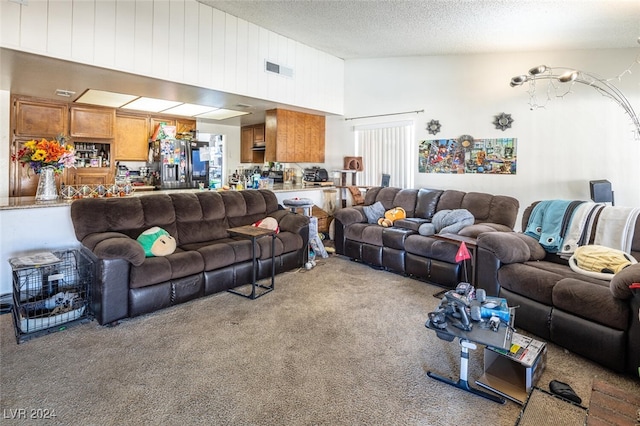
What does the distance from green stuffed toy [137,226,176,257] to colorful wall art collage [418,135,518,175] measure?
3.84 meters

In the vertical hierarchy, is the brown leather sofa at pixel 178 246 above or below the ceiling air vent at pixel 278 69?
below

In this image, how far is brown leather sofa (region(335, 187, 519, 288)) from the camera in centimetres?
381

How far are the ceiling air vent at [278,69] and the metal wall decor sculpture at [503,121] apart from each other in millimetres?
3035

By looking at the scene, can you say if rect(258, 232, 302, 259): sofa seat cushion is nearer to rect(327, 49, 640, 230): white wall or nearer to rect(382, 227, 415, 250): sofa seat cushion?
rect(382, 227, 415, 250): sofa seat cushion

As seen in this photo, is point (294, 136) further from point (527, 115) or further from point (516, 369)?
point (516, 369)

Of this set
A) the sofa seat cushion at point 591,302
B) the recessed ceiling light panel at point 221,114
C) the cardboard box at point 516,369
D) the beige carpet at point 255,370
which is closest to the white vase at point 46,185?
the beige carpet at point 255,370

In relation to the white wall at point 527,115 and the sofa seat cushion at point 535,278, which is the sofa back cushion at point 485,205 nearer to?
the white wall at point 527,115

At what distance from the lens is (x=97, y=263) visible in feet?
9.12

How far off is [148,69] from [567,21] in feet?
14.0

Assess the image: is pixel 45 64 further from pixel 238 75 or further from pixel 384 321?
pixel 384 321

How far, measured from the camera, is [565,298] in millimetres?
2385

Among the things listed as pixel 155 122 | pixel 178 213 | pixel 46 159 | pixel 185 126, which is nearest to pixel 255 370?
pixel 178 213

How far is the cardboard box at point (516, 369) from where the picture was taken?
198 cm

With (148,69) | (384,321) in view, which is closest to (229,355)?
(384,321)
